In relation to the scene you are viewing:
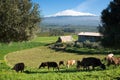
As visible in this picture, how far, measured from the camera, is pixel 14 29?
3284 centimetres

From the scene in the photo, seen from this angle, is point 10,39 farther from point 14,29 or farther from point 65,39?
point 65,39

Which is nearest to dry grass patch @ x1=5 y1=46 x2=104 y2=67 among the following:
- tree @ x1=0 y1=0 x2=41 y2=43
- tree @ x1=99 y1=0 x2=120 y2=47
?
tree @ x1=0 y1=0 x2=41 y2=43

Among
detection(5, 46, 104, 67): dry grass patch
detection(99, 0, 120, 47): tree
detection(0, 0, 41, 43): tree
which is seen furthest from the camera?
detection(5, 46, 104, 67): dry grass patch

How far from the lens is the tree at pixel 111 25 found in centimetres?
3126

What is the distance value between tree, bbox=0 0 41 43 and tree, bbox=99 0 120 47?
829 cm

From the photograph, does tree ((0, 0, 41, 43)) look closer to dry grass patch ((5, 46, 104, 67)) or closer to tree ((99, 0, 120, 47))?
tree ((99, 0, 120, 47))

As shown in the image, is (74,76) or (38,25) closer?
(74,76)

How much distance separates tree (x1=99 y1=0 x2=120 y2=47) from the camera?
103ft

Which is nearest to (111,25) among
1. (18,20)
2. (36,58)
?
(18,20)

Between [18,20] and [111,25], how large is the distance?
35.4 ft

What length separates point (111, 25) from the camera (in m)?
32.8

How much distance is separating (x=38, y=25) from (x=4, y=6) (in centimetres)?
634

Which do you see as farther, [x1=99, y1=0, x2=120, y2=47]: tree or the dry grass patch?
the dry grass patch

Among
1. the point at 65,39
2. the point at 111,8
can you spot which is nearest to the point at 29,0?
the point at 111,8
